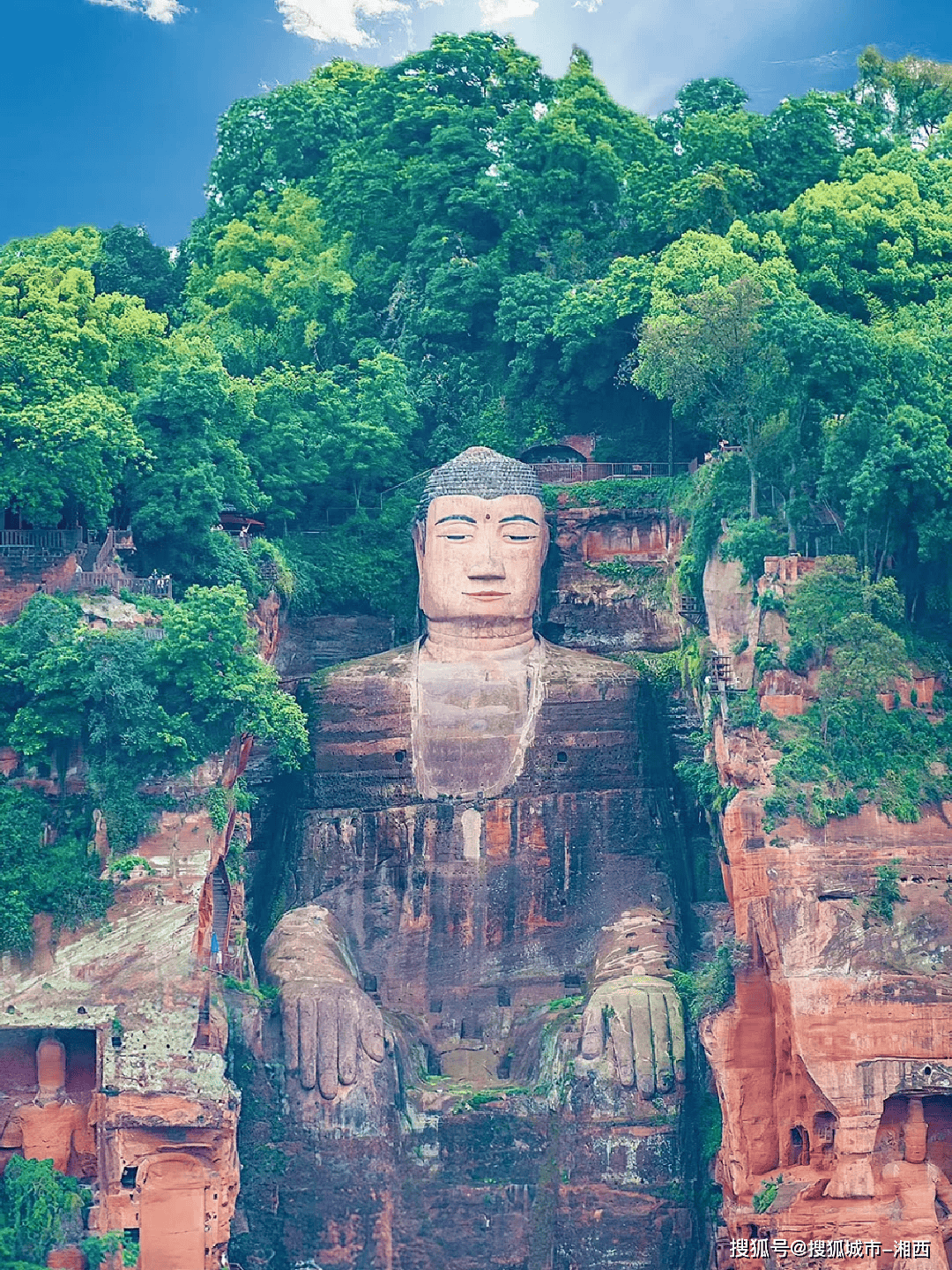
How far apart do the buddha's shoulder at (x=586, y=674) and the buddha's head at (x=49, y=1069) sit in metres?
7.63

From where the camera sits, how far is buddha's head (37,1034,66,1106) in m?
34.5

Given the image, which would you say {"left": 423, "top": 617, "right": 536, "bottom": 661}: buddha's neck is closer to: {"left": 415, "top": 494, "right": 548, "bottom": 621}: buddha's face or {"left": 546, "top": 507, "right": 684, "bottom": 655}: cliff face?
{"left": 415, "top": 494, "right": 548, "bottom": 621}: buddha's face

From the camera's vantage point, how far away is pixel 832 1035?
34031 mm

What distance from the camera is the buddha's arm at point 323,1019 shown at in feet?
116

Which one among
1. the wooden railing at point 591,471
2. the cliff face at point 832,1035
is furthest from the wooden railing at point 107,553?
the cliff face at point 832,1035

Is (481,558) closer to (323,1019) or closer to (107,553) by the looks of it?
(107,553)

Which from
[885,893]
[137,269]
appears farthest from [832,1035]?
[137,269]

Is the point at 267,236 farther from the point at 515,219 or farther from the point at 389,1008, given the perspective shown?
the point at 389,1008

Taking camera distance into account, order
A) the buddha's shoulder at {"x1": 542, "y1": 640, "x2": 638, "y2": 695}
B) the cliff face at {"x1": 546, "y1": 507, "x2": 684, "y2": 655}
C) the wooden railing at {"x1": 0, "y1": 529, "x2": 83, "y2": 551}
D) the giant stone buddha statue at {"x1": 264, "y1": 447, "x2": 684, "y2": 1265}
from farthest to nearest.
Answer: the cliff face at {"x1": 546, "y1": 507, "x2": 684, "y2": 655} → the buddha's shoulder at {"x1": 542, "y1": 640, "x2": 638, "y2": 695} → the wooden railing at {"x1": 0, "y1": 529, "x2": 83, "y2": 551} → the giant stone buddha statue at {"x1": 264, "y1": 447, "x2": 684, "y2": 1265}

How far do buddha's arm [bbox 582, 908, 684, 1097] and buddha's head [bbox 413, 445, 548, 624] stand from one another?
495cm

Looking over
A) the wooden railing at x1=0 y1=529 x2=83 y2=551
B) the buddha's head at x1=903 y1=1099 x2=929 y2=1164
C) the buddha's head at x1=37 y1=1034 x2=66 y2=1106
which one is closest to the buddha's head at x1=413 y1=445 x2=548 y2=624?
the wooden railing at x1=0 y1=529 x2=83 y2=551

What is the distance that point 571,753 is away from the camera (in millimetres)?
38188

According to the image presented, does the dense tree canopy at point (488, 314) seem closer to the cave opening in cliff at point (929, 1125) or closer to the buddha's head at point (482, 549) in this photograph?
the buddha's head at point (482, 549)

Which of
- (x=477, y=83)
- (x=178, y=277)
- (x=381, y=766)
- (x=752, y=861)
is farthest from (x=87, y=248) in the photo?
(x=752, y=861)
